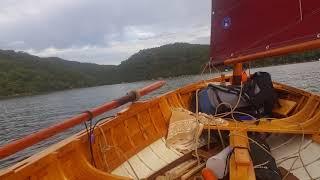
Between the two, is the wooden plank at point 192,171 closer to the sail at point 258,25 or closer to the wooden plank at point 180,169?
the wooden plank at point 180,169

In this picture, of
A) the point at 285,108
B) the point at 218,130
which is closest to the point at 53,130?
the point at 218,130

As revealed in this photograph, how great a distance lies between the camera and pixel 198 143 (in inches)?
285

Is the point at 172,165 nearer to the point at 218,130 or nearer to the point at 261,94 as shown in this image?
the point at 218,130

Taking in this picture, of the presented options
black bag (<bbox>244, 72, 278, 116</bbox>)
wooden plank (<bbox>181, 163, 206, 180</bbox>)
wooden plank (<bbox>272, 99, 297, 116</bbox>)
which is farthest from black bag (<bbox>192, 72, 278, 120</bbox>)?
wooden plank (<bbox>181, 163, 206, 180</bbox>)

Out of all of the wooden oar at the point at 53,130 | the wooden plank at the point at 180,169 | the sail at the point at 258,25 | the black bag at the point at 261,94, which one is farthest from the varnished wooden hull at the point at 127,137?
the sail at the point at 258,25

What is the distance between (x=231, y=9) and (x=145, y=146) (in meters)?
3.37

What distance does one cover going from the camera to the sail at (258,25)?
19.4ft

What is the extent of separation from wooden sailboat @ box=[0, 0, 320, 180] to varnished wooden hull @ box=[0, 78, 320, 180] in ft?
0.04

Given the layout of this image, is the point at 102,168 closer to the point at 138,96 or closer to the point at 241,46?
the point at 138,96

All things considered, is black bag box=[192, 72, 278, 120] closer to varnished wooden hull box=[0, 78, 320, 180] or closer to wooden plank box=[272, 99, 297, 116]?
wooden plank box=[272, 99, 297, 116]

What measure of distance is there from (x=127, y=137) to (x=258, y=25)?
3.23 m

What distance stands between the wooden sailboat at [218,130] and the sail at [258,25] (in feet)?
0.05

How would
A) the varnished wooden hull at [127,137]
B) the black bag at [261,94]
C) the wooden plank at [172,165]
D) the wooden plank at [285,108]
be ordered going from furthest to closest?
the wooden plank at [285,108]
the black bag at [261,94]
the wooden plank at [172,165]
the varnished wooden hull at [127,137]

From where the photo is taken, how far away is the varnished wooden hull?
4867 mm
